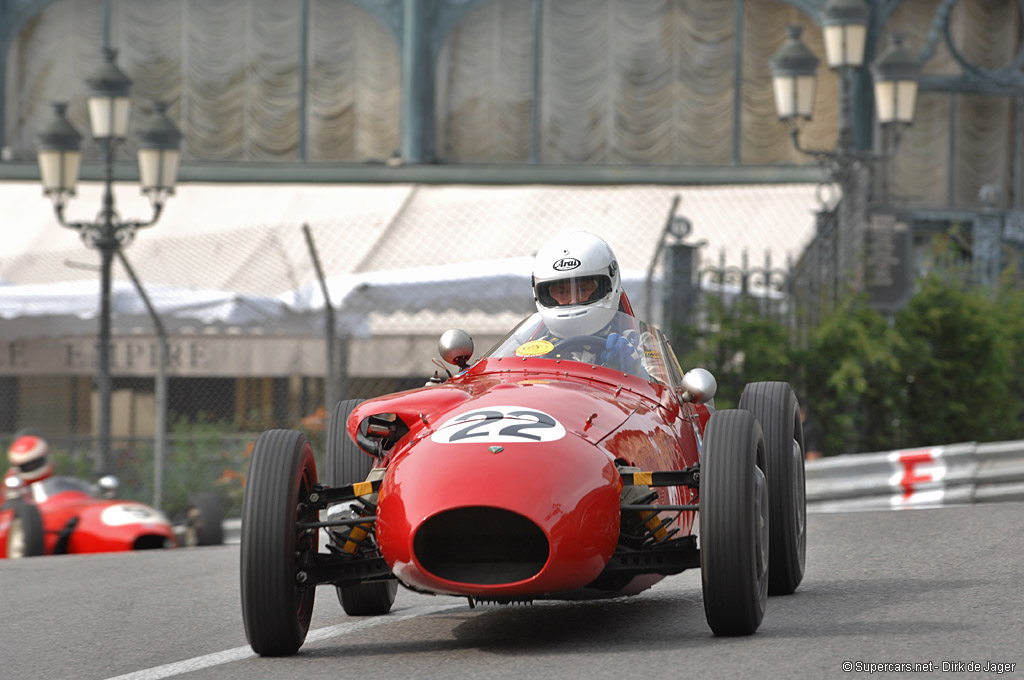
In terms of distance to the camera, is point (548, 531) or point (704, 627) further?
point (704, 627)

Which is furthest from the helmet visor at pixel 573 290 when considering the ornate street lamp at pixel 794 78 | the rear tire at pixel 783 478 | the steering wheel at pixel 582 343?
the ornate street lamp at pixel 794 78

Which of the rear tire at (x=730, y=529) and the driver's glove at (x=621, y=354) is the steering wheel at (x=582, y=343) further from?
the rear tire at (x=730, y=529)

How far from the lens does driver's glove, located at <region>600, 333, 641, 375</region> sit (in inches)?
273

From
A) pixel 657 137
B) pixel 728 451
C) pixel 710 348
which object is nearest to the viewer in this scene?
pixel 728 451

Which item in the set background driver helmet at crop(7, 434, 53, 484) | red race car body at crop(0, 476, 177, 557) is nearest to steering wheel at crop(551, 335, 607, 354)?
red race car body at crop(0, 476, 177, 557)

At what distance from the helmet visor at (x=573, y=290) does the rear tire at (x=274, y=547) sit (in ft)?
5.24

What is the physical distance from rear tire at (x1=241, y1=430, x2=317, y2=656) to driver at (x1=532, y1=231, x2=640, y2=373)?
59.3 inches

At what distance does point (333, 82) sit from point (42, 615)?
1712cm

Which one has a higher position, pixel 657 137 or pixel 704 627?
pixel 657 137

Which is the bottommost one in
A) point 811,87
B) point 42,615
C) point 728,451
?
point 42,615

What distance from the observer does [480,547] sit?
5.69 m

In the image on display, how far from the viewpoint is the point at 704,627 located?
6.29 m

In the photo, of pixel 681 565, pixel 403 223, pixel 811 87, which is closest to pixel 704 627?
pixel 681 565

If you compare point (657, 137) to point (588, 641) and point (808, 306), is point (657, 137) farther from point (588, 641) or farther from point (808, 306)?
point (588, 641)
